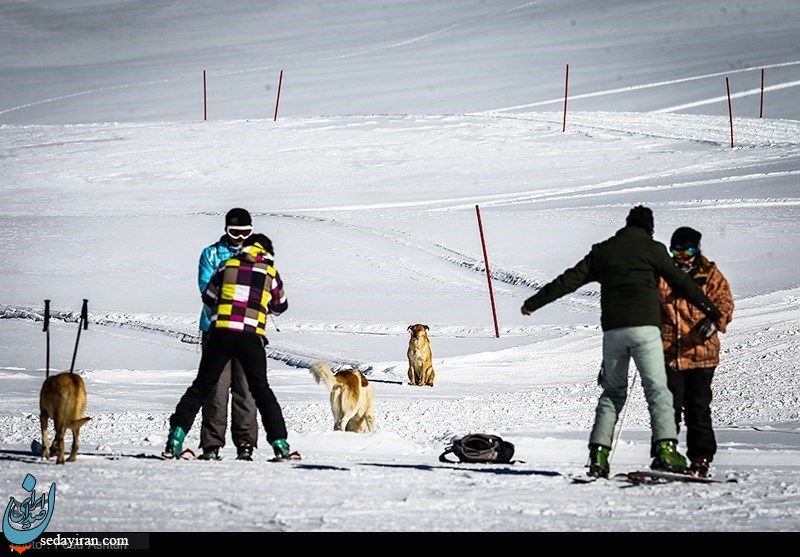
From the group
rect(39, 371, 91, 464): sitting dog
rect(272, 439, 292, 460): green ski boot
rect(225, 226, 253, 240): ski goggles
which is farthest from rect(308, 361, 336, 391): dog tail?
rect(39, 371, 91, 464): sitting dog

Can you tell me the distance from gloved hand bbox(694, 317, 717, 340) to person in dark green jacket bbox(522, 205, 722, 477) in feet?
0.41

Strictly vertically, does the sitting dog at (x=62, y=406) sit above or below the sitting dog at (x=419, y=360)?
below

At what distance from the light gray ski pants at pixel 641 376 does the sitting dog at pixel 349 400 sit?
9.20 feet

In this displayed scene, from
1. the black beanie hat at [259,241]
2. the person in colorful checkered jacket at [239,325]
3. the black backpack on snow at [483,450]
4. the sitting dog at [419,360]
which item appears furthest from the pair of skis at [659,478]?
the sitting dog at [419,360]

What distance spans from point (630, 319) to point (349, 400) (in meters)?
3.10

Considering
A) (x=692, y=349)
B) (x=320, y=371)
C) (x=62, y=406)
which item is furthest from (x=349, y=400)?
(x=692, y=349)

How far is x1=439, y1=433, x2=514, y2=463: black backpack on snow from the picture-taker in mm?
6840

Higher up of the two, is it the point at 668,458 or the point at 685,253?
the point at 685,253

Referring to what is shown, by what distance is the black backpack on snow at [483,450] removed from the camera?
684 cm

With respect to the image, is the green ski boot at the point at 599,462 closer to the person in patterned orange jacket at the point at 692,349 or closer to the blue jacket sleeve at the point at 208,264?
the person in patterned orange jacket at the point at 692,349

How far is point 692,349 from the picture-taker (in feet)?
20.4

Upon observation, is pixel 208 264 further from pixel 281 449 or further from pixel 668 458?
pixel 668 458
